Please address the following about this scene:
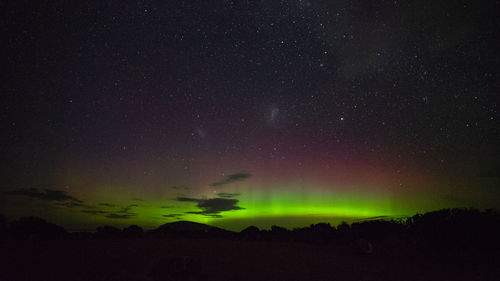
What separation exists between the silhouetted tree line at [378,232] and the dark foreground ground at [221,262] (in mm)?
783

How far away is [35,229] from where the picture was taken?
15.3m

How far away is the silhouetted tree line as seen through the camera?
43.1 ft

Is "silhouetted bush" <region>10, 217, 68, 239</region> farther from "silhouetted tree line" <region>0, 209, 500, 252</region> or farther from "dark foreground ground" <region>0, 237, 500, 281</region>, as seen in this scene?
"dark foreground ground" <region>0, 237, 500, 281</region>

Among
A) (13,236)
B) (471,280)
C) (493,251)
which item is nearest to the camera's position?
(471,280)

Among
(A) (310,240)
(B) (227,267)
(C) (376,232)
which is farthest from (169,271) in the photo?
(C) (376,232)

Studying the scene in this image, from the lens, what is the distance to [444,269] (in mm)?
11164

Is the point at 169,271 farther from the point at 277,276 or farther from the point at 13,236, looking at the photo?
the point at 13,236

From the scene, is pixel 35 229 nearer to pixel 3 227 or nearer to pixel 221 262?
pixel 3 227

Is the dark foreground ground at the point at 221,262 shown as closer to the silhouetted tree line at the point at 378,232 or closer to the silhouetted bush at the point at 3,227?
the silhouetted tree line at the point at 378,232

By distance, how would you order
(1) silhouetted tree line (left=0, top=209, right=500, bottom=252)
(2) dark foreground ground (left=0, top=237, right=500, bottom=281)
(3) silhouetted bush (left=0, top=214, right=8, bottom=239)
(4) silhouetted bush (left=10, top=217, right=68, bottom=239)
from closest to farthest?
(2) dark foreground ground (left=0, top=237, right=500, bottom=281) < (1) silhouetted tree line (left=0, top=209, right=500, bottom=252) < (3) silhouetted bush (left=0, top=214, right=8, bottom=239) < (4) silhouetted bush (left=10, top=217, right=68, bottom=239)

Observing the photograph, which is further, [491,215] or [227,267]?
[491,215]

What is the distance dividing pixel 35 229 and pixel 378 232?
16192mm

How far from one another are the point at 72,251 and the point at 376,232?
12903mm

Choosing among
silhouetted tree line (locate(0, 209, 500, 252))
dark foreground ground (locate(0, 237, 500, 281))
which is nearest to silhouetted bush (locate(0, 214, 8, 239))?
silhouetted tree line (locate(0, 209, 500, 252))
